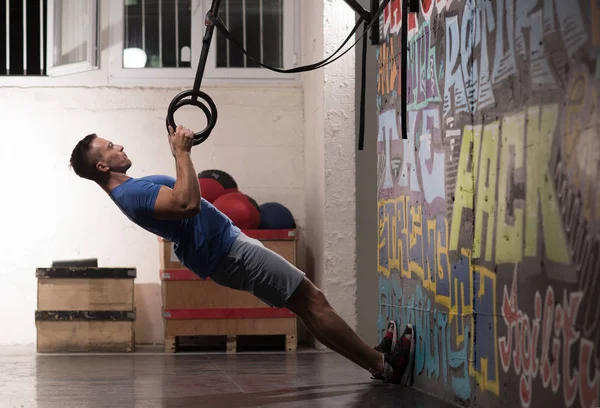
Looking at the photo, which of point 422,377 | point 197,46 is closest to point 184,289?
point 197,46

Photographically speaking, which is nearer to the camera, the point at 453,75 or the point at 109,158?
the point at 453,75

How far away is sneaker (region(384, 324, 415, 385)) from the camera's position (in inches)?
192

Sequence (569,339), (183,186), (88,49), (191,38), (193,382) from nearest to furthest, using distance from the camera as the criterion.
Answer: (569,339), (183,186), (193,382), (88,49), (191,38)

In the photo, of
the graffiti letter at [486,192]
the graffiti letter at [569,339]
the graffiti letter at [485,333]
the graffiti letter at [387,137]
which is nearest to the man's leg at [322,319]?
→ the graffiti letter at [387,137]

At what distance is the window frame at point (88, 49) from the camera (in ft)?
25.9

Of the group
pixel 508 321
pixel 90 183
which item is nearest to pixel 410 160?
pixel 508 321

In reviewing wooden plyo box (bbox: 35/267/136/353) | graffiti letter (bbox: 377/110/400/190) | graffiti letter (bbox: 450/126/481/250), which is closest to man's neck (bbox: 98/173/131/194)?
graffiti letter (bbox: 377/110/400/190)

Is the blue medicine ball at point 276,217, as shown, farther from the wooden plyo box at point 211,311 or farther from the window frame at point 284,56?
the window frame at point 284,56

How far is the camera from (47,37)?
315 inches

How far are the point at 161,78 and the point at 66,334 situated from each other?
7.92 ft

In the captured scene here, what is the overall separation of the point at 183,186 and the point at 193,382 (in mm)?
1345

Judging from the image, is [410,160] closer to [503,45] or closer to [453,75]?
[453,75]

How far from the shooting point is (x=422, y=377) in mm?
4734

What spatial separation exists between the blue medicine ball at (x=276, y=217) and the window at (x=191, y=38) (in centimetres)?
138
